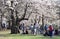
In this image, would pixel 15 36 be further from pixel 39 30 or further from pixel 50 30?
pixel 50 30

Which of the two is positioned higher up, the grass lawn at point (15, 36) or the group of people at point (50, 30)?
the group of people at point (50, 30)

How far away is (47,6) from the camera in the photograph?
3.27 meters

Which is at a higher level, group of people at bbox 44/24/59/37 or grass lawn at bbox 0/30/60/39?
group of people at bbox 44/24/59/37

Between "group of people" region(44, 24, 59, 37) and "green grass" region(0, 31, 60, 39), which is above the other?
"group of people" region(44, 24, 59, 37)

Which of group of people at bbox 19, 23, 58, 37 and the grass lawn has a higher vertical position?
group of people at bbox 19, 23, 58, 37

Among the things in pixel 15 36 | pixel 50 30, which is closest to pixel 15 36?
pixel 15 36

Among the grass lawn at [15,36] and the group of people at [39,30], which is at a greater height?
the group of people at [39,30]

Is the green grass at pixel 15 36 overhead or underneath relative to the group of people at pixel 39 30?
underneath

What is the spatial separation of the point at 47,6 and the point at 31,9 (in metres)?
0.30

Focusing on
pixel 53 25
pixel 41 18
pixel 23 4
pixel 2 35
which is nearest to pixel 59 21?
pixel 53 25

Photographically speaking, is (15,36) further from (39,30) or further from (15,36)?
(39,30)

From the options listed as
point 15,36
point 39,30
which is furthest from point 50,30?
point 15,36

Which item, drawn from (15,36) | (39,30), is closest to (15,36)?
(15,36)

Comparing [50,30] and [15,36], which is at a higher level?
[50,30]
